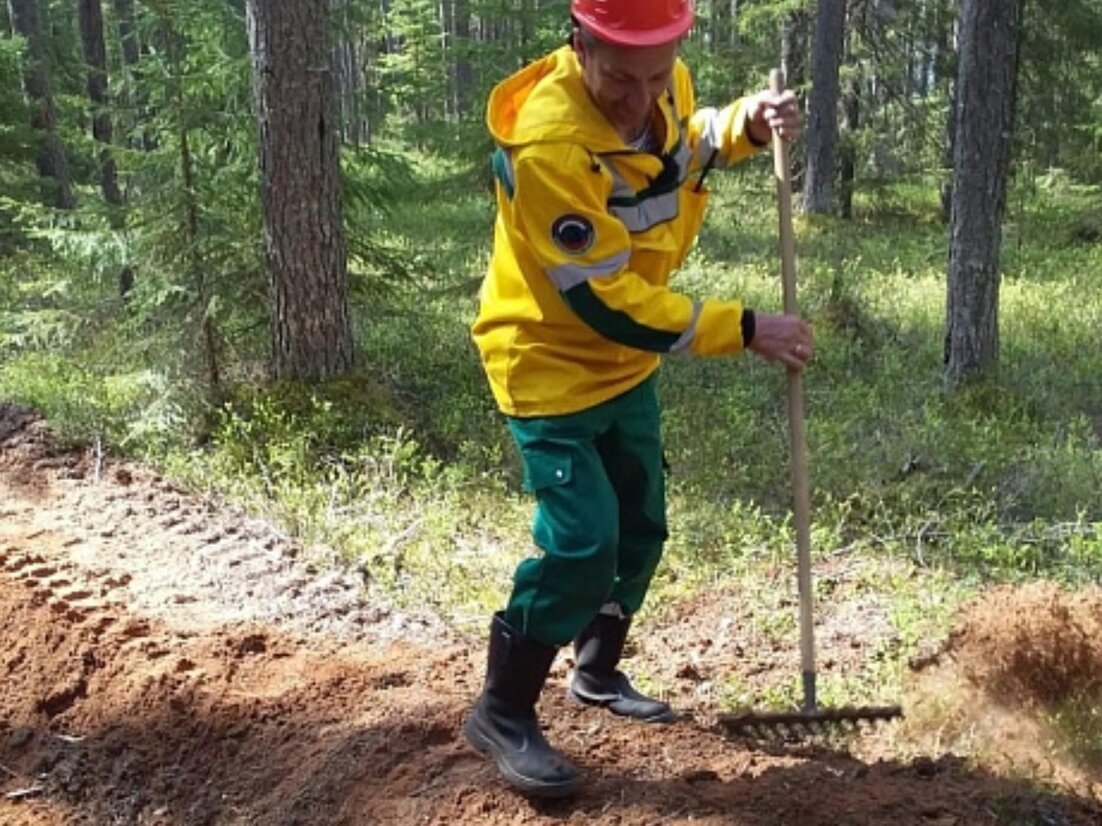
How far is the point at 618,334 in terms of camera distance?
10.8 ft

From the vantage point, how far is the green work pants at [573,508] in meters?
3.49

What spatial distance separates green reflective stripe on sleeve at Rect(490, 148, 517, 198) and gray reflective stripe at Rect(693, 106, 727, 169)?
2.38 ft

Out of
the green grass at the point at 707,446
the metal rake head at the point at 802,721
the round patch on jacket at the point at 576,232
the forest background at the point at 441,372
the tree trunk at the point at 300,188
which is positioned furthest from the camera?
the tree trunk at the point at 300,188

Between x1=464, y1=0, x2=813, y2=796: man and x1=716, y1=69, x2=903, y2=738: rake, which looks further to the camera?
x1=716, y1=69, x2=903, y2=738: rake

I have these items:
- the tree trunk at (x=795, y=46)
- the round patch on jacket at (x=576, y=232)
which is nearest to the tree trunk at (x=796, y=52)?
the tree trunk at (x=795, y=46)

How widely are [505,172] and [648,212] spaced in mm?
429

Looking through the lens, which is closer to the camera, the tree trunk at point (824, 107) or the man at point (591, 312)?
the man at point (591, 312)

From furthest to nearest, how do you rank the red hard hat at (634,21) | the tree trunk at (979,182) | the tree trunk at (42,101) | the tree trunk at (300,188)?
the tree trunk at (42,101) < the tree trunk at (979,182) < the tree trunk at (300,188) < the red hard hat at (634,21)

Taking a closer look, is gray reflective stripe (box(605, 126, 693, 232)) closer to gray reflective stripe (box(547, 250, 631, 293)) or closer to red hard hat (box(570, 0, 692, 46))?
gray reflective stripe (box(547, 250, 631, 293))

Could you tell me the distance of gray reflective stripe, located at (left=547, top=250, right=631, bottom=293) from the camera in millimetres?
3205

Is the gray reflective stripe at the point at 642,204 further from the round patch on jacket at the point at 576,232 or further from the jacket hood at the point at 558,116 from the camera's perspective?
the round patch on jacket at the point at 576,232

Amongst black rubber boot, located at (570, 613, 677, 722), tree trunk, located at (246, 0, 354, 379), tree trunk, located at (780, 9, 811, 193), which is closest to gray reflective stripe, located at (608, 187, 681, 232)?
black rubber boot, located at (570, 613, 677, 722)

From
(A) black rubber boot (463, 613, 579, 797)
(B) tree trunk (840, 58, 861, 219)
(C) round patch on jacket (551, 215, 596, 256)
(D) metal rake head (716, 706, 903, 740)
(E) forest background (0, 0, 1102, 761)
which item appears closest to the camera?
(C) round patch on jacket (551, 215, 596, 256)

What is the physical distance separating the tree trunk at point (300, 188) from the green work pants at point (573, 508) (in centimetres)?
493
